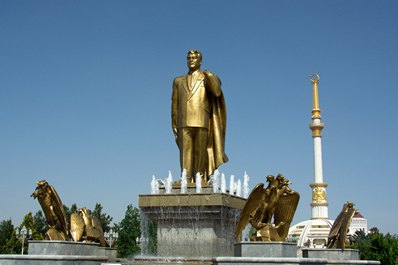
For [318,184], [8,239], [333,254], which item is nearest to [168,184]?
[333,254]

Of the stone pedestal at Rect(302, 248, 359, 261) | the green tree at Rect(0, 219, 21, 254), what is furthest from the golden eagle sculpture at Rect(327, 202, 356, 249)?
the green tree at Rect(0, 219, 21, 254)

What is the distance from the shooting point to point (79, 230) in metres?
13.6

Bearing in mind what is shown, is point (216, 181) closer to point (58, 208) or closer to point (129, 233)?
point (58, 208)

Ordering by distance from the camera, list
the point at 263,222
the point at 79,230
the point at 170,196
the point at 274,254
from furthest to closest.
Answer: the point at 79,230 → the point at 170,196 → the point at 263,222 → the point at 274,254

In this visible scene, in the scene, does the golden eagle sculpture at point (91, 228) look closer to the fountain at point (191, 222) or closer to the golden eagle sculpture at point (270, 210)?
the fountain at point (191, 222)

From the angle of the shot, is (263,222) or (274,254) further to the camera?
(263,222)

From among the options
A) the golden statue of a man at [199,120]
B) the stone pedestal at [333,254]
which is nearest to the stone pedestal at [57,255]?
the golden statue of a man at [199,120]

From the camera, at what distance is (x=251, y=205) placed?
38.6 feet

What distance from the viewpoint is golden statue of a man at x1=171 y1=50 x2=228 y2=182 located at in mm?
13961

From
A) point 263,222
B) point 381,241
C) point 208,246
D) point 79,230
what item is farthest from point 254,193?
point 381,241

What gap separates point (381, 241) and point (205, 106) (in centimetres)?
1655

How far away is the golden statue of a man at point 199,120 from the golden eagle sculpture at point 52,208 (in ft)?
10.7

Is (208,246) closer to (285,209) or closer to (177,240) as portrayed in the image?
(177,240)

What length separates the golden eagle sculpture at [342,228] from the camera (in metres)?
15.1
